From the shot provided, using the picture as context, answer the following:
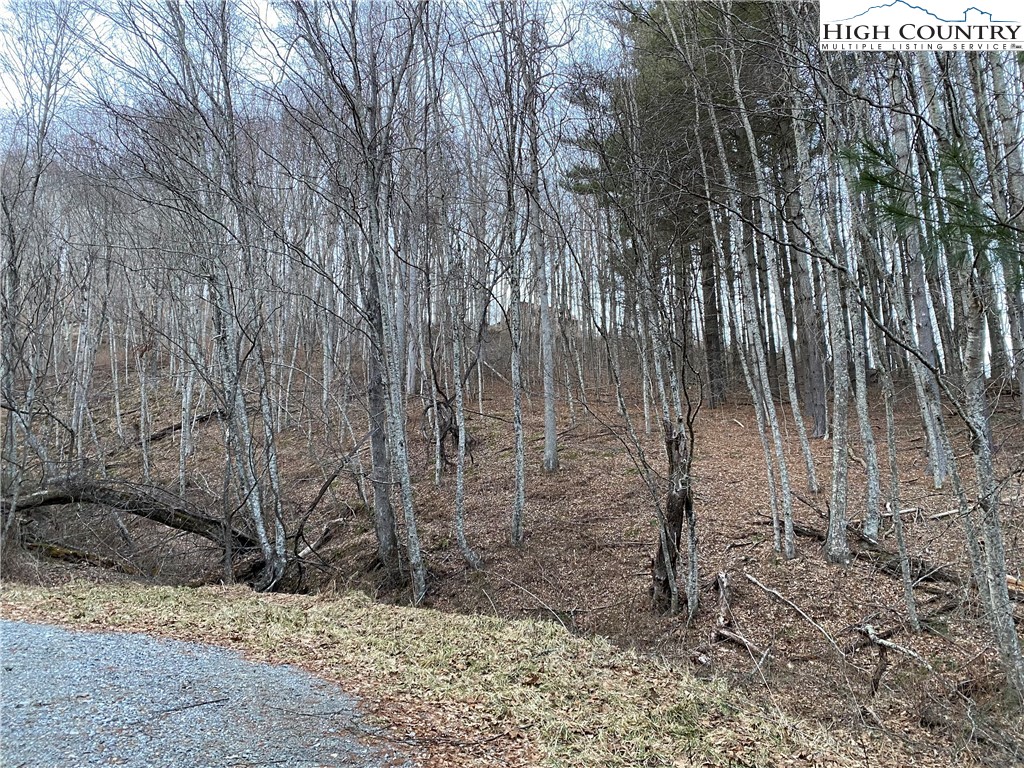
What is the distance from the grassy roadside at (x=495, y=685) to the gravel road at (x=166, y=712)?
0.78 feet

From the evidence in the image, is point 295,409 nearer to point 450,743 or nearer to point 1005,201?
point 450,743

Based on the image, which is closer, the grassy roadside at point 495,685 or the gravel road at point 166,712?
the gravel road at point 166,712

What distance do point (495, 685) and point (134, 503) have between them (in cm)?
654

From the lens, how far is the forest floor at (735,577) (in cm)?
394

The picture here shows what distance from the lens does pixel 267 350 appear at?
17.6 metres

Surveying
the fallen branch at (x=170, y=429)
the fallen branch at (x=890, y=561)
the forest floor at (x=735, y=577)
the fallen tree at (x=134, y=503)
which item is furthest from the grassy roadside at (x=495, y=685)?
Result: the fallen branch at (x=170, y=429)

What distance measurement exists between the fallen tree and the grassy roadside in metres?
2.62

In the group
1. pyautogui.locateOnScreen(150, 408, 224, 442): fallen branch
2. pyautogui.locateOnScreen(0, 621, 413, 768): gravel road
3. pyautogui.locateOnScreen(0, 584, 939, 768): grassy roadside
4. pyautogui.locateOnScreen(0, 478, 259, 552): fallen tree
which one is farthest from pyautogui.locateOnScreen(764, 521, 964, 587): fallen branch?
pyautogui.locateOnScreen(150, 408, 224, 442): fallen branch

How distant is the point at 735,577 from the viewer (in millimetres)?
6309

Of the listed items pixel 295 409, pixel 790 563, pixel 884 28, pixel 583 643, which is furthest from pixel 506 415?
pixel 884 28

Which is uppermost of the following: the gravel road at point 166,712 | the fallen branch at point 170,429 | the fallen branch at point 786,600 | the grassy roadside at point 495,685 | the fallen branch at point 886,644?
the fallen branch at point 170,429

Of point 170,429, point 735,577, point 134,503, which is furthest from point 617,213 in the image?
point 170,429

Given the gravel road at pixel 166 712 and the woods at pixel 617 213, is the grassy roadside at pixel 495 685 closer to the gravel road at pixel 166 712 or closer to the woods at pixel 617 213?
the gravel road at pixel 166 712

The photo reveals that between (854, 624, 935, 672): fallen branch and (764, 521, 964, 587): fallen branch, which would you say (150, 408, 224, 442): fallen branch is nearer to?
(764, 521, 964, 587): fallen branch
